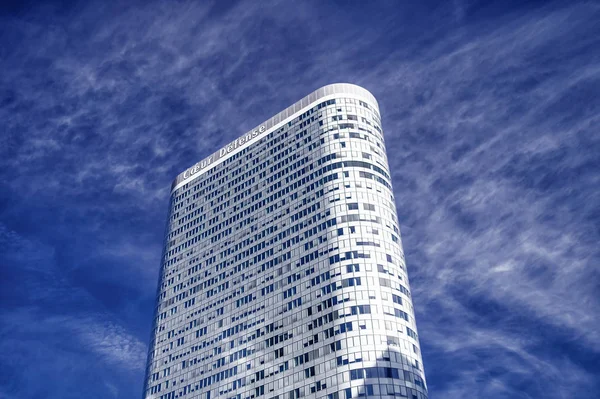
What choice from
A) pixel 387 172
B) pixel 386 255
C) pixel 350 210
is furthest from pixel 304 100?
pixel 386 255

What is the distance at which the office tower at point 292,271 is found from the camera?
120500 millimetres

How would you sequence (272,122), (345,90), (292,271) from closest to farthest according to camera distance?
(292,271), (345,90), (272,122)

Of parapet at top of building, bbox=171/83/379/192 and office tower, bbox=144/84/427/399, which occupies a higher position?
parapet at top of building, bbox=171/83/379/192

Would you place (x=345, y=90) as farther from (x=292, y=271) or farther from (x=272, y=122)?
(x=292, y=271)

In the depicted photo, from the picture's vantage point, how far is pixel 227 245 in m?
160

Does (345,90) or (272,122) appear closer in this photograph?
(345,90)

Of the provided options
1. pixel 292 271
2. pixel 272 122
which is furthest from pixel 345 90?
pixel 292 271

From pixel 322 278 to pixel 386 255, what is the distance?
1462 centimetres

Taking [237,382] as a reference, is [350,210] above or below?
above

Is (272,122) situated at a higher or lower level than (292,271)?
higher

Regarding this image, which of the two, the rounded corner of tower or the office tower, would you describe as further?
the rounded corner of tower

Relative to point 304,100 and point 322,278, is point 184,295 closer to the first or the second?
point 322,278

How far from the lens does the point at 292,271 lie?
13888 cm

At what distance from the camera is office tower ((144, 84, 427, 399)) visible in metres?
120
